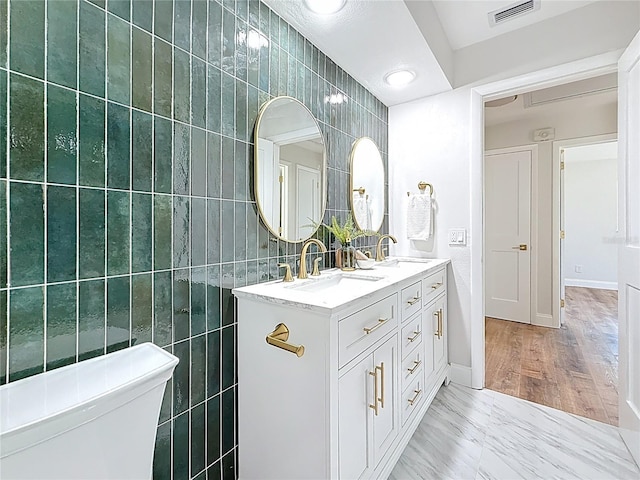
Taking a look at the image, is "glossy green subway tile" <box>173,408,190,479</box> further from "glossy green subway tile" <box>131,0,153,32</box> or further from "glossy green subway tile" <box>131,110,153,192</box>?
"glossy green subway tile" <box>131,0,153,32</box>

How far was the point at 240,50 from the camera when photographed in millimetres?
1395

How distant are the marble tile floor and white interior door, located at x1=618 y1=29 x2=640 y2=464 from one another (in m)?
0.14

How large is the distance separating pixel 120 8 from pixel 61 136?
466mm

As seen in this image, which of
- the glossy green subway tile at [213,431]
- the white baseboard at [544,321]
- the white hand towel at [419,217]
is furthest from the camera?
the white baseboard at [544,321]

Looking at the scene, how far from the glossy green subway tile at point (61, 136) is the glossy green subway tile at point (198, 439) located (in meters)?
0.91

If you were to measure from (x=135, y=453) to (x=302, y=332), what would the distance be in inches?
22.0

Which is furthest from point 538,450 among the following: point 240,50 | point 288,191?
point 240,50

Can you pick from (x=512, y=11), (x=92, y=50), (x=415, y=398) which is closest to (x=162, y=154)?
(x=92, y=50)

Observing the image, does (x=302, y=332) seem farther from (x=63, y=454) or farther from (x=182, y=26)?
(x=182, y=26)

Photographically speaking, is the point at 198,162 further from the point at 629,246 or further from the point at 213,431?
the point at 629,246

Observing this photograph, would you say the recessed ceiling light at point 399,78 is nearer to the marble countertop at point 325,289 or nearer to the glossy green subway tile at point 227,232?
the marble countertop at point 325,289

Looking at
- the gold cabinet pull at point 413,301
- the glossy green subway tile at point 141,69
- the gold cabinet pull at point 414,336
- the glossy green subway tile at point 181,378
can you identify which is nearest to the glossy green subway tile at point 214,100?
the glossy green subway tile at point 141,69

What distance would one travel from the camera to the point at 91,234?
0.94 m

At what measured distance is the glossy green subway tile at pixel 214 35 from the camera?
127 cm
